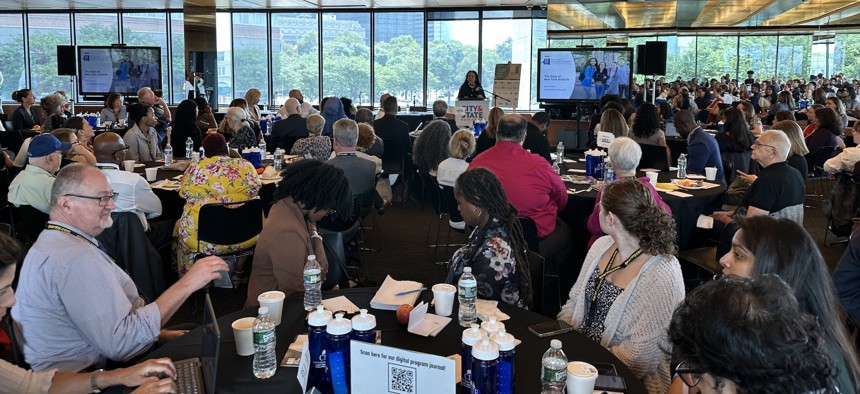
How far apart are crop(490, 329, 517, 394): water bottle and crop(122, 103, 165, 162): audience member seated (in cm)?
618

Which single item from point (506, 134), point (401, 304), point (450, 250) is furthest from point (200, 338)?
point (450, 250)

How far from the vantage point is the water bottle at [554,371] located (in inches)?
76.9

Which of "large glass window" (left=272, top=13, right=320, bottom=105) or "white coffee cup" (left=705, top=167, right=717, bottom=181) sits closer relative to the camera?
"white coffee cup" (left=705, top=167, right=717, bottom=181)

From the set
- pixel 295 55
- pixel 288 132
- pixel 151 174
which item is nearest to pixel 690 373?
pixel 151 174

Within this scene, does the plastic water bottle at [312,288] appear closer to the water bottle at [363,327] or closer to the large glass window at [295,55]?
the water bottle at [363,327]

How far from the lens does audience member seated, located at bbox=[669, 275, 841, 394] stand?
1.38 m

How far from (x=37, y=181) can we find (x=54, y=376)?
2873mm

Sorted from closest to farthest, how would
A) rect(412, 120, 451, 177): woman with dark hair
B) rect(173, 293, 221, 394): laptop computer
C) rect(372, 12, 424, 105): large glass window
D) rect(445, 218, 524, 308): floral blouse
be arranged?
rect(173, 293, 221, 394): laptop computer → rect(445, 218, 524, 308): floral blouse → rect(412, 120, 451, 177): woman with dark hair → rect(372, 12, 424, 105): large glass window

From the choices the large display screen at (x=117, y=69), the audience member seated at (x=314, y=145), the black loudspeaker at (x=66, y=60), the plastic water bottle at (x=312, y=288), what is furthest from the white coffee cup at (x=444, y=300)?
the black loudspeaker at (x=66, y=60)

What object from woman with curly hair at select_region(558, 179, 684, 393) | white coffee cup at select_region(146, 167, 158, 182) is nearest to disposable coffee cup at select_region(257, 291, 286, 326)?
woman with curly hair at select_region(558, 179, 684, 393)

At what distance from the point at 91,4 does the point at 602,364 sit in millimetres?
17025

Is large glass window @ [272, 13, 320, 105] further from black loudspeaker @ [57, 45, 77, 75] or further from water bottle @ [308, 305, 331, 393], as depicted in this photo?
water bottle @ [308, 305, 331, 393]

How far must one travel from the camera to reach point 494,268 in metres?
3.02

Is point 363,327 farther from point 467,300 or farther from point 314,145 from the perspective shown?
point 314,145
